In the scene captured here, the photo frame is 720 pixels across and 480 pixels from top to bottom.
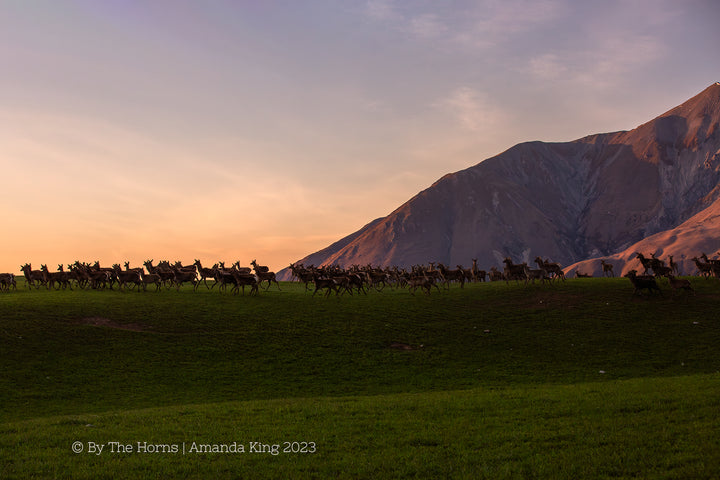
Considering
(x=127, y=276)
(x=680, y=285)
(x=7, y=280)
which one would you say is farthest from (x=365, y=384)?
(x=7, y=280)

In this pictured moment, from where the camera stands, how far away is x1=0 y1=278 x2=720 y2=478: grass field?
11797mm

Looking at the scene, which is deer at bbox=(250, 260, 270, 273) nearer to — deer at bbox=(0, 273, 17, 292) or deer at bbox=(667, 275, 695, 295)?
deer at bbox=(0, 273, 17, 292)

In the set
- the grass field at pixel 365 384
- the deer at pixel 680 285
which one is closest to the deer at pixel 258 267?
the grass field at pixel 365 384

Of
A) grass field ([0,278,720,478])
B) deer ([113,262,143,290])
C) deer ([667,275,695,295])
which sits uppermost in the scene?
deer ([113,262,143,290])

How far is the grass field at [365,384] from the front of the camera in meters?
11.8

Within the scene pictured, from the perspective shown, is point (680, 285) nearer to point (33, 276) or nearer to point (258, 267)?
point (258, 267)

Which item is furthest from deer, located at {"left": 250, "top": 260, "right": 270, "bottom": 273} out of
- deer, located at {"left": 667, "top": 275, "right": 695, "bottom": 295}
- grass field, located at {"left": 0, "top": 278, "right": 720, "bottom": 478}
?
deer, located at {"left": 667, "top": 275, "right": 695, "bottom": 295}

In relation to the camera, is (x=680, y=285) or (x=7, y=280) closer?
(x=680, y=285)

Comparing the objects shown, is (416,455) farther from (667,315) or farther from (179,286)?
(179,286)

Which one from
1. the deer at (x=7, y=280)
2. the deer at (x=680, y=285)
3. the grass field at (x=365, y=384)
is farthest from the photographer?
the deer at (x=7, y=280)

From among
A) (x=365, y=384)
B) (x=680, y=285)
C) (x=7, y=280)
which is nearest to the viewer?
(x=365, y=384)

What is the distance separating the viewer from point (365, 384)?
80.2ft

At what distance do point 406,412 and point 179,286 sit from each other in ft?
117

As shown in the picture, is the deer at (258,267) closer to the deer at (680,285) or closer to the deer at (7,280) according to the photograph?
the deer at (7,280)
